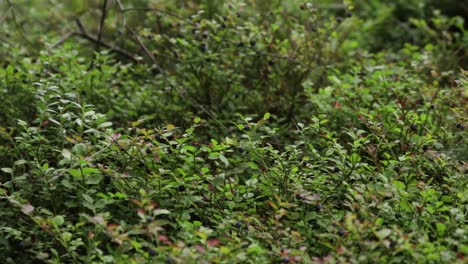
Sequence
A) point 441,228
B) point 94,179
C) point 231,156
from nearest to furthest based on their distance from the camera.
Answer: point 441,228
point 94,179
point 231,156

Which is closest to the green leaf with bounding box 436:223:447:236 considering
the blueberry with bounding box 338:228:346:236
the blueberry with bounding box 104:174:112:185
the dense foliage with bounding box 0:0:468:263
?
the dense foliage with bounding box 0:0:468:263

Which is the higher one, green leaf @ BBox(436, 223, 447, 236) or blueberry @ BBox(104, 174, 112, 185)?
blueberry @ BBox(104, 174, 112, 185)

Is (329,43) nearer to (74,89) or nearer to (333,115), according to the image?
(333,115)

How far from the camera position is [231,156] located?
3674mm

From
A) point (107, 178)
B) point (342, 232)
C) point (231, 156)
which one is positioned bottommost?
point (231, 156)

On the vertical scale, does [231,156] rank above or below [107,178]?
below

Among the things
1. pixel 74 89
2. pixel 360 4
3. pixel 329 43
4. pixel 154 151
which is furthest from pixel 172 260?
pixel 360 4

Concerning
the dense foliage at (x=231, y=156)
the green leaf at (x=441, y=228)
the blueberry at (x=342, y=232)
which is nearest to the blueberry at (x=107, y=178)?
the dense foliage at (x=231, y=156)

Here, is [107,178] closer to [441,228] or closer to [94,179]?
[94,179]

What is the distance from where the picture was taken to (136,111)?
3.99 meters

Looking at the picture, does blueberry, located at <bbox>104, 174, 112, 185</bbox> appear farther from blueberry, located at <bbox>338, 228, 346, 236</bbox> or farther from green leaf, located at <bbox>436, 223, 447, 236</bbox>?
green leaf, located at <bbox>436, 223, 447, 236</bbox>

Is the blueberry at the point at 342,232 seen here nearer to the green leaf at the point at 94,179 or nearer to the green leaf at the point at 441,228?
the green leaf at the point at 441,228

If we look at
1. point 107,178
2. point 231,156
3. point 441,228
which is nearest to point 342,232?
point 441,228

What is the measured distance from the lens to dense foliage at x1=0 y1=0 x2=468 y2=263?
2510 mm
